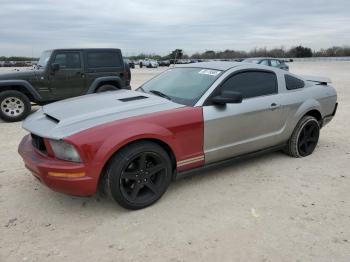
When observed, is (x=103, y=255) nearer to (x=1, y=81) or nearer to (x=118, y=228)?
(x=118, y=228)

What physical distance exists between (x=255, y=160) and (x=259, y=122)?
885 millimetres

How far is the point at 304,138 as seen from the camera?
5.41 metres

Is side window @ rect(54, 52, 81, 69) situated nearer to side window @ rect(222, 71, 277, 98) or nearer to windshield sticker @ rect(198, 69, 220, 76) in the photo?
windshield sticker @ rect(198, 69, 220, 76)

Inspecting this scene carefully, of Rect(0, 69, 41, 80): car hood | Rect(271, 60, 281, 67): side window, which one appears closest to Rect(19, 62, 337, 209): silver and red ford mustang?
Rect(0, 69, 41, 80): car hood

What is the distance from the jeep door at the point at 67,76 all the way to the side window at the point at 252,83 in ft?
20.2

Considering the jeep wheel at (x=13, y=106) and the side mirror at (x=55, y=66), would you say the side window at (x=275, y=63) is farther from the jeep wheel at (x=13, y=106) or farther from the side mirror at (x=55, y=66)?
the jeep wheel at (x=13, y=106)

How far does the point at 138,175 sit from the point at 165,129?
22.5 inches

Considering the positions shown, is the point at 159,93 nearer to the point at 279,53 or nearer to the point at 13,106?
the point at 13,106

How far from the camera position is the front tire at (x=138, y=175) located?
349cm

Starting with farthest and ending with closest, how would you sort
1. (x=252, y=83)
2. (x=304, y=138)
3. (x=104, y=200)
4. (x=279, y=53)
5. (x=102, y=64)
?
(x=279, y=53) → (x=102, y=64) → (x=304, y=138) → (x=252, y=83) → (x=104, y=200)

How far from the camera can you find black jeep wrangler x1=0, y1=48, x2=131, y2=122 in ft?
28.9

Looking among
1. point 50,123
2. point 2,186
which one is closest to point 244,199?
point 50,123

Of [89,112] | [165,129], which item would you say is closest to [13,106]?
[89,112]

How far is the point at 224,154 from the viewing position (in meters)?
4.37
